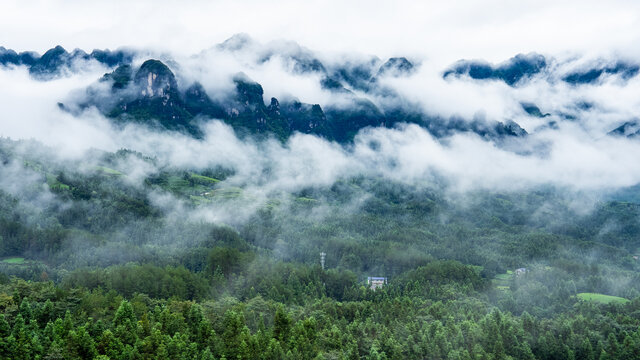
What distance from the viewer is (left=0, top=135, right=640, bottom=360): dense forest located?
6300cm

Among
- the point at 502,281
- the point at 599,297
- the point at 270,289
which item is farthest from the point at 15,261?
the point at 599,297

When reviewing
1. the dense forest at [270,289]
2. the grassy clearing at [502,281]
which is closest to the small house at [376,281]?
the dense forest at [270,289]

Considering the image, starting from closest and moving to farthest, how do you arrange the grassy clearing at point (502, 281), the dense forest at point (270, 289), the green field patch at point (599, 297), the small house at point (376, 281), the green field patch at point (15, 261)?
the dense forest at point (270, 289)
the green field patch at point (599, 297)
the green field patch at point (15, 261)
the grassy clearing at point (502, 281)
the small house at point (376, 281)

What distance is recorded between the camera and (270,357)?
58.4 metres

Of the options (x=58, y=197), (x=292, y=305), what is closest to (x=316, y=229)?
(x=292, y=305)

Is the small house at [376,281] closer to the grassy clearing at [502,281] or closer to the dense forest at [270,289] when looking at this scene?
the dense forest at [270,289]

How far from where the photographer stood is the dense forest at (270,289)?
63.0 m

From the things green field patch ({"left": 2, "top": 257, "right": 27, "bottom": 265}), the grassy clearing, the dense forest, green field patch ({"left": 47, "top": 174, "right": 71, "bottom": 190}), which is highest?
green field patch ({"left": 47, "top": 174, "right": 71, "bottom": 190})

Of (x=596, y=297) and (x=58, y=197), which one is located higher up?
(x=58, y=197)

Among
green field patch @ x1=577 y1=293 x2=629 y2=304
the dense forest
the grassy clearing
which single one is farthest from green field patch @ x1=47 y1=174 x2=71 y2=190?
green field patch @ x1=577 y1=293 x2=629 y2=304

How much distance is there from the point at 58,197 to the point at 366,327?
14458 cm

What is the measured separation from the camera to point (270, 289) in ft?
380

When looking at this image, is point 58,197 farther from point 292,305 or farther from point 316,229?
point 292,305

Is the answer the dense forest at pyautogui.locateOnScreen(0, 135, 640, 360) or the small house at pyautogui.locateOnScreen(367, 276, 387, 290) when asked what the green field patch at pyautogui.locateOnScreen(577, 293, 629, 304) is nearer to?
the dense forest at pyautogui.locateOnScreen(0, 135, 640, 360)
